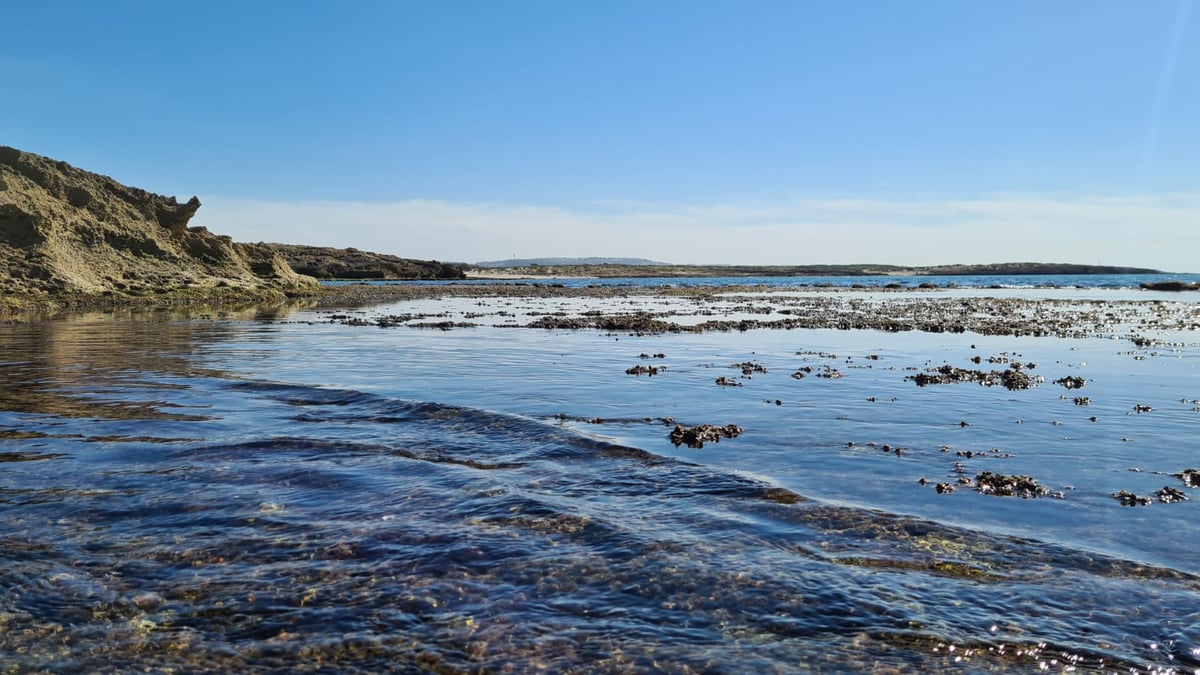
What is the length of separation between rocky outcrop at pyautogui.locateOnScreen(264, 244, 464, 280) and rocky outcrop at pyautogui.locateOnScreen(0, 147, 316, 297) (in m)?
68.4

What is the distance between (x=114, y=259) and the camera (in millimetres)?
45062

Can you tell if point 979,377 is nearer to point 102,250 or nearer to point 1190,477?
point 1190,477

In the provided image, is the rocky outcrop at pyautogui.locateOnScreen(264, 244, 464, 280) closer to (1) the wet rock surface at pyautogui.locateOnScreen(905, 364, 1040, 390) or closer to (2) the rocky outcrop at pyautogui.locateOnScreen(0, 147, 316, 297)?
(2) the rocky outcrop at pyautogui.locateOnScreen(0, 147, 316, 297)

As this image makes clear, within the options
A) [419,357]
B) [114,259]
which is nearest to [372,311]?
[114,259]

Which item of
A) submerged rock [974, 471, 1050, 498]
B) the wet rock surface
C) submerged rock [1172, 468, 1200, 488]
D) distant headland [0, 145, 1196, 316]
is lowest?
submerged rock [974, 471, 1050, 498]

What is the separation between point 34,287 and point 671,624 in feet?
147

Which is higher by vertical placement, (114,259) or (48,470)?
(114,259)

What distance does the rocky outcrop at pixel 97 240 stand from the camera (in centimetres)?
3947

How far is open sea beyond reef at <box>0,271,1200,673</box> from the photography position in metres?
5.18

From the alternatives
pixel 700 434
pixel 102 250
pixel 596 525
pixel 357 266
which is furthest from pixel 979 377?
pixel 357 266

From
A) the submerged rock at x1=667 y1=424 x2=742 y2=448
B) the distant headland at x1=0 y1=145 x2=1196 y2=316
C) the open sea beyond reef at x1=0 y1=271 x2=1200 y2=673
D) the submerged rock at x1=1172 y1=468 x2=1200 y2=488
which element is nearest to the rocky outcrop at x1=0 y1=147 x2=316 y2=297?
the distant headland at x1=0 y1=145 x2=1196 y2=316

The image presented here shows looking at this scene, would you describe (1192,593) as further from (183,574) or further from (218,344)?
(218,344)

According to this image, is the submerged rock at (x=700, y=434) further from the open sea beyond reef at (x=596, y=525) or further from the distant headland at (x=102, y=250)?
the distant headland at (x=102, y=250)

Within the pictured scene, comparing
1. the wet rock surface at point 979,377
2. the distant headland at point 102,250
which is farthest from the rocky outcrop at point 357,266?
the wet rock surface at point 979,377
